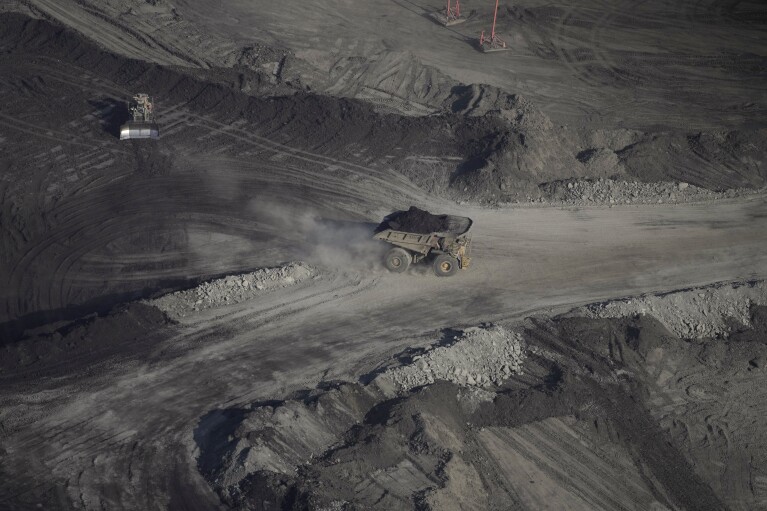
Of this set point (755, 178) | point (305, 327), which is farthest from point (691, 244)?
point (305, 327)

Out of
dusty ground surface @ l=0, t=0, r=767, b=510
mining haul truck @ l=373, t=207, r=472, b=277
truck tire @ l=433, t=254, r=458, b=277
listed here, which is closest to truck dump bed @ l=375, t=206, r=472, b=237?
mining haul truck @ l=373, t=207, r=472, b=277

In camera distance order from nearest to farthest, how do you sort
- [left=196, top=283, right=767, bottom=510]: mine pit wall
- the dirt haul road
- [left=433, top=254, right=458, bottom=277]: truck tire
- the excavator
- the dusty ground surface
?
[left=196, top=283, right=767, bottom=510]: mine pit wall
the dirt haul road
the dusty ground surface
[left=433, top=254, right=458, bottom=277]: truck tire
the excavator

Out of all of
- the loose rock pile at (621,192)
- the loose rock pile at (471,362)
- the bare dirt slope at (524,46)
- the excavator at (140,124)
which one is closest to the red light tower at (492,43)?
the bare dirt slope at (524,46)

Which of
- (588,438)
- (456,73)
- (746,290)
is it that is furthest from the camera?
(456,73)

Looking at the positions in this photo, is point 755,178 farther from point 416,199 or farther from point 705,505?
point 705,505

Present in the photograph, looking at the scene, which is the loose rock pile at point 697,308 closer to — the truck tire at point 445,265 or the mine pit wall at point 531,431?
Answer: the mine pit wall at point 531,431

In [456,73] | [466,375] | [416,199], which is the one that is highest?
[456,73]

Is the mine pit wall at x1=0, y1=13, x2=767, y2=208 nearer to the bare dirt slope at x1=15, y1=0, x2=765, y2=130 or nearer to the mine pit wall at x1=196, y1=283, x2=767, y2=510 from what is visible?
the bare dirt slope at x1=15, y1=0, x2=765, y2=130

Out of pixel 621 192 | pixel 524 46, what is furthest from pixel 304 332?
pixel 524 46

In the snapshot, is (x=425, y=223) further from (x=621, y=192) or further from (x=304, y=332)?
(x=621, y=192)
